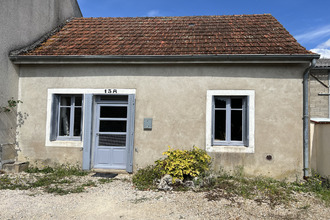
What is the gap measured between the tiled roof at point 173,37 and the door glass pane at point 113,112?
57.1 inches

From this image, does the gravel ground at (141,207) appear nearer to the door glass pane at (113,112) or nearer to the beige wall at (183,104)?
the beige wall at (183,104)

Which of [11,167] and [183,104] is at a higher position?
[183,104]

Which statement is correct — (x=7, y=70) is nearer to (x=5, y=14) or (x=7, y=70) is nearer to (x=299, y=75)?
(x=5, y=14)

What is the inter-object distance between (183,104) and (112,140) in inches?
84.7

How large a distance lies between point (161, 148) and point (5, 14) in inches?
209

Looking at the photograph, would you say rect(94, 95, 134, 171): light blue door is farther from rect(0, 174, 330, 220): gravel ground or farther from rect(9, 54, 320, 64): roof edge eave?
rect(0, 174, 330, 220): gravel ground

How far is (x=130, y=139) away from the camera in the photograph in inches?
234

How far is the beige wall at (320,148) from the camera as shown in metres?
5.39

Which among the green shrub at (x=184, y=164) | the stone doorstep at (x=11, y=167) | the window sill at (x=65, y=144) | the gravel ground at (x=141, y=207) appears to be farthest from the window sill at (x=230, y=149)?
the stone doorstep at (x=11, y=167)

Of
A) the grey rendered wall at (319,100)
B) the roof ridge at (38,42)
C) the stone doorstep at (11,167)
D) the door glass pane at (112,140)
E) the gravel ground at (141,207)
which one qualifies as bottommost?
the gravel ground at (141,207)

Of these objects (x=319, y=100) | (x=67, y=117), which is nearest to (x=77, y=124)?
(x=67, y=117)

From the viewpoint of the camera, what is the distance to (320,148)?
561cm

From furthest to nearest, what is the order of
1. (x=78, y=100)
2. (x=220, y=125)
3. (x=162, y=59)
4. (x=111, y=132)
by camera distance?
1. (x=78, y=100)
2. (x=111, y=132)
3. (x=220, y=125)
4. (x=162, y=59)

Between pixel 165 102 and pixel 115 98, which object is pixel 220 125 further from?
pixel 115 98
